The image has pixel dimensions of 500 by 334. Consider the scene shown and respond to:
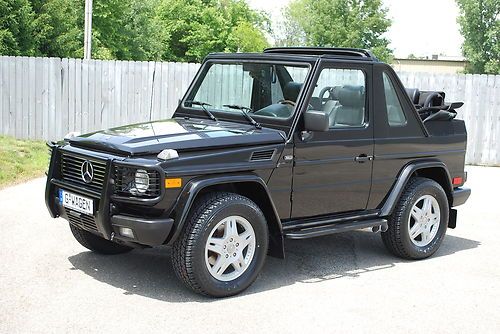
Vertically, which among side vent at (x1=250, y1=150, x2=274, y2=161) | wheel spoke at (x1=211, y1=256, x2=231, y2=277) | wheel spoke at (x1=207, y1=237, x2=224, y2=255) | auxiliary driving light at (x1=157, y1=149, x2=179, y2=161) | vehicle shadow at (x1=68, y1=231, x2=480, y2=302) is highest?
auxiliary driving light at (x1=157, y1=149, x2=179, y2=161)

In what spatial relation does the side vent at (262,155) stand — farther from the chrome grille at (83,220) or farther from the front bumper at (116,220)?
the chrome grille at (83,220)

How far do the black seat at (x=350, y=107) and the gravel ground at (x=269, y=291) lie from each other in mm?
1412

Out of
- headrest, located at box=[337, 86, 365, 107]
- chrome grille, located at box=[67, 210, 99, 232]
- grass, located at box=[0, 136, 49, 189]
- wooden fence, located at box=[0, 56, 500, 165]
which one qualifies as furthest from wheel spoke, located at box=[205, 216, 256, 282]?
wooden fence, located at box=[0, 56, 500, 165]

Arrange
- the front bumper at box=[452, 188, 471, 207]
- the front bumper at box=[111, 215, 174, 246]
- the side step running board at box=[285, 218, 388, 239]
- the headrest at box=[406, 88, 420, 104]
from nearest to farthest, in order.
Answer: the front bumper at box=[111, 215, 174, 246]
the side step running board at box=[285, 218, 388, 239]
the front bumper at box=[452, 188, 471, 207]
the headrest at box=[406, 88, 420, 104]

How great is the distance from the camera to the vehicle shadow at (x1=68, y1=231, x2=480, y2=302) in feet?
19.8

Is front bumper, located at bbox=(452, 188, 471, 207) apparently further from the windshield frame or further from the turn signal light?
the turn signal light

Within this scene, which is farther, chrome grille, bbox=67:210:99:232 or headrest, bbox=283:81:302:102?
headrest, bbox=283:81:302:102

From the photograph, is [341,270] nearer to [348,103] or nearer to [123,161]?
[348,103]

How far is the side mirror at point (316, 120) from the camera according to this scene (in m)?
6.12

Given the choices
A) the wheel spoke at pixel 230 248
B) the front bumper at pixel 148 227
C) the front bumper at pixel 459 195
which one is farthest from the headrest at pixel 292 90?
the front bumper at pixel 459 195

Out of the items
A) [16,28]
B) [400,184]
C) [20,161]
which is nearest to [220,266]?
[400,184]

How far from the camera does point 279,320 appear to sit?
5355 mm

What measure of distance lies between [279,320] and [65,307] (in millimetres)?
1619

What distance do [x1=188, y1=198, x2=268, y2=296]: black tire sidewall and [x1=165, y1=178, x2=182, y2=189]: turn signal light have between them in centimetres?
35
